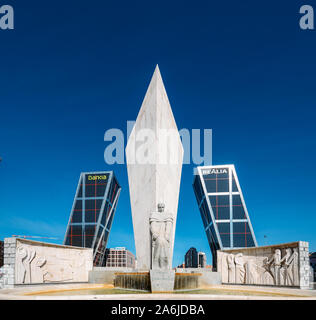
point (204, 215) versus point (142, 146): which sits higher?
point (142, 146)

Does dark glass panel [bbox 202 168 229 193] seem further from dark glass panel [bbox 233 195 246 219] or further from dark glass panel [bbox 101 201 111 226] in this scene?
dark glass panel [bbox 101 201 111 226]

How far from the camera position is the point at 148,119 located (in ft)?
72.5

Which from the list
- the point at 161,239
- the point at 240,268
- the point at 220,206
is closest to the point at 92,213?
the point at 220,206

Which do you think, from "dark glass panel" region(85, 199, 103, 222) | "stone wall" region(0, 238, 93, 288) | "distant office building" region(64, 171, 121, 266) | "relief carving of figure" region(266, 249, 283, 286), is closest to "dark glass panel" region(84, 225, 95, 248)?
"distant office building" region(64, 171, 121, 266)

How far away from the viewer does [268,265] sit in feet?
48.4

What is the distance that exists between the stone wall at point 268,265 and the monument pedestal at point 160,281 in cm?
543

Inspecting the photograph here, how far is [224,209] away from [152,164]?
A: 143ft

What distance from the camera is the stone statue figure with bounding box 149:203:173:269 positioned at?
11.6 meters

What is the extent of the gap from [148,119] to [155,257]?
39.5 ft

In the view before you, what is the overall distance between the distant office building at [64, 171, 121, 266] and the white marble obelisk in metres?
47.7

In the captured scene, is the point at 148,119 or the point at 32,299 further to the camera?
the point at 148,119
